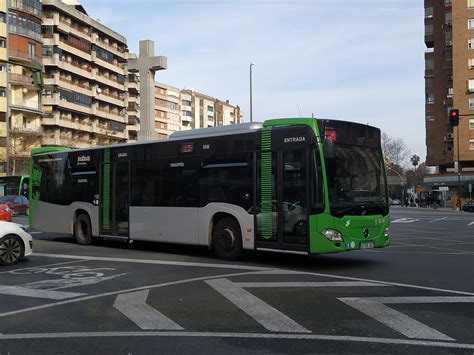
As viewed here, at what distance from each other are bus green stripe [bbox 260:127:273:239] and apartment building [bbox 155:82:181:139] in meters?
103

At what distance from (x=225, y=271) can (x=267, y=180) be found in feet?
6.96

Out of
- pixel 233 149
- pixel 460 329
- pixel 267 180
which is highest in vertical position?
pixel 233 149

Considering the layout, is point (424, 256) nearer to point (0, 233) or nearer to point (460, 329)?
point (460, 329)

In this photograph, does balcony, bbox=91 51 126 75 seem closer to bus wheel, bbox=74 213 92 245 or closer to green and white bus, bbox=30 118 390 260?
bus wheel, bbox=74 213 92 245

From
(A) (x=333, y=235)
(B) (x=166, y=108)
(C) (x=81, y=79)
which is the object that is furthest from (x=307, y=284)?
(B) (x=166, y=108)

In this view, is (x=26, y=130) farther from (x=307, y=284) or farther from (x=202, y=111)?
(x=202, y=111)

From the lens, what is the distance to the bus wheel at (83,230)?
15.7 m

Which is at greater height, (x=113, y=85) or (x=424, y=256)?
(x=113, y=85)

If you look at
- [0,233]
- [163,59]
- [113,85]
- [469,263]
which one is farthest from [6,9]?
[469,263]

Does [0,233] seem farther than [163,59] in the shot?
No

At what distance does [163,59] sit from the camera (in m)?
27.3

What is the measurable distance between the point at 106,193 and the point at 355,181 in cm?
744

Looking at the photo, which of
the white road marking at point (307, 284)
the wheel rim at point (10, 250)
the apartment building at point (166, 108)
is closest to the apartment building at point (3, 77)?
the apartment building at point (166, 108)

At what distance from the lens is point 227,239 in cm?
1195
